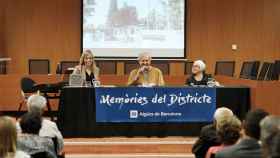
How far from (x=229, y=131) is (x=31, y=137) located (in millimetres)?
1278

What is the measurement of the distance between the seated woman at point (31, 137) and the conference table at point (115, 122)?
148 inches

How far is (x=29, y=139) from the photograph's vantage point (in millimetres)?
3609

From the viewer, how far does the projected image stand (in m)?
12.8

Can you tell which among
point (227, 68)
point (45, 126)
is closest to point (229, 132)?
point (45, 126)

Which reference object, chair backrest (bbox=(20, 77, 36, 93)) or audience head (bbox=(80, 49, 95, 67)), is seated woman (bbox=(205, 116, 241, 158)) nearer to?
audience head (bbox=(80, 49, 95, 67))

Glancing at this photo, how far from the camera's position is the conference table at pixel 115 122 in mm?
7445

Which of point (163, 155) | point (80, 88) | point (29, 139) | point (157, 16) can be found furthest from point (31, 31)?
point (29, 139)

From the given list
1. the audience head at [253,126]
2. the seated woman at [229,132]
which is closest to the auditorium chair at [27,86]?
the seated woman at [229,132]

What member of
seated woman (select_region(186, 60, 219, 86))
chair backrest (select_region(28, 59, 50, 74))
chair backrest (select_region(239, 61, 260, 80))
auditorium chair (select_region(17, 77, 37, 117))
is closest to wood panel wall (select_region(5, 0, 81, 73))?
chair backrest (select_region(28, 59, 50, 74))

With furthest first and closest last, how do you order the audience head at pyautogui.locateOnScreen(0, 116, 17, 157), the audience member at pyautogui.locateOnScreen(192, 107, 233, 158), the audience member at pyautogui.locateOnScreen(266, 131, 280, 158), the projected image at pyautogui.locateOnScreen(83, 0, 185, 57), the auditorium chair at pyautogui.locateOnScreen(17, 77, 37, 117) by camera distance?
the projected image at pyautogui.locateOnScreen(83, 0, 185, 57) < the auditorium chair at pyautogui.locateOnScreen(17, 77, 37, 117) < the audience member at pyautogui.locateOnScreen(192, 107, 233, 158) < the audience head at pyautogui.locateOnScreen(0, 116, 17, 157) < the audience member at pyautogui.locateOnScreen(266, 131, 280, 158)

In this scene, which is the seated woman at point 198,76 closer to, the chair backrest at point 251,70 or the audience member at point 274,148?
the chair backrest at point 251,70

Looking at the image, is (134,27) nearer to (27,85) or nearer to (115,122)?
(27,85)

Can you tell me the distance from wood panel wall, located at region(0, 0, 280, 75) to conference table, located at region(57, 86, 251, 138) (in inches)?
209

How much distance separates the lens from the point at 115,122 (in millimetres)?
7574
